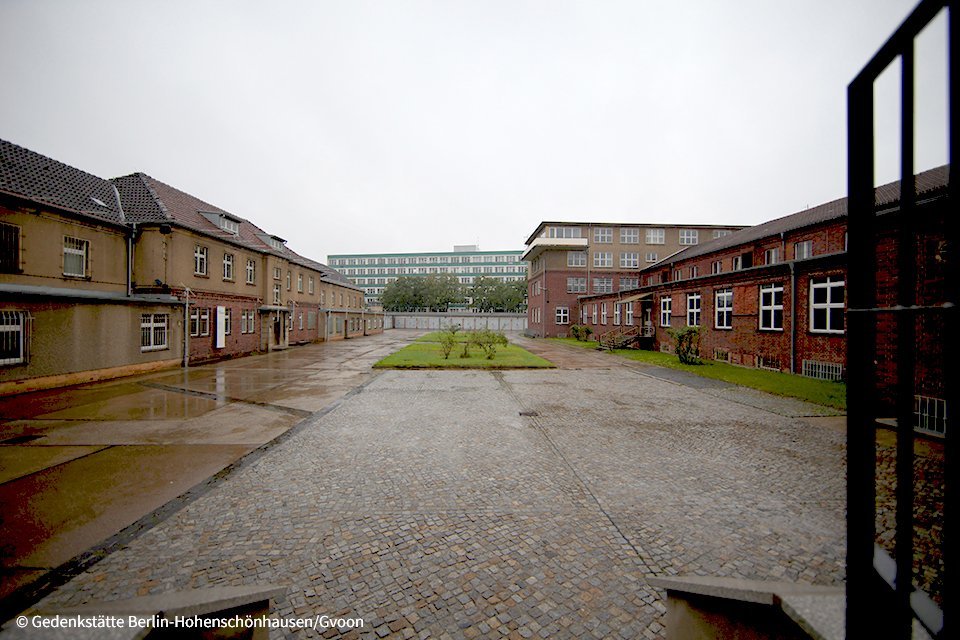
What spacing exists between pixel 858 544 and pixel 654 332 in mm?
27737

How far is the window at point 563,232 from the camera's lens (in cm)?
4609

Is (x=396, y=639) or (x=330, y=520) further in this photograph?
(x=330, y=520)

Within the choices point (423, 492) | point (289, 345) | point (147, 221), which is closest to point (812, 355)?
point (423, 492)

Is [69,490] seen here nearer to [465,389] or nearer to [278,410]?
[278,410]

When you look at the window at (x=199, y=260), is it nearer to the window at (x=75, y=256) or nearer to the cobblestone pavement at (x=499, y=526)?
the window at (x=75, y=256)

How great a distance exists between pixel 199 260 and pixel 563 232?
116 feet

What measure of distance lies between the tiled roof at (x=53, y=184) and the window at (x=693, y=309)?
90.5 ft

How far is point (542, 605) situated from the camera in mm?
3379

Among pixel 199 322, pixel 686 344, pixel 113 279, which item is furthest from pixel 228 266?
pixel 686 344

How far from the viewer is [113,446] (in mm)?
7273

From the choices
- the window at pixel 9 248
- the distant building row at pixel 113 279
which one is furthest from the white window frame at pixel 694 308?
the window at pixel 9 248

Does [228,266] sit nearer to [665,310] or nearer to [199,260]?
[199,260]

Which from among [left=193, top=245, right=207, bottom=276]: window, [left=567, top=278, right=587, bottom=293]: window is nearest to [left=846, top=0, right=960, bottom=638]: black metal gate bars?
[left=193, top=245, right=207, bottom=276]: window

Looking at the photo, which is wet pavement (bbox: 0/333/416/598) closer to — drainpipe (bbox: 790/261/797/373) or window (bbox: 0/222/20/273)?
window (bbox: 0/222/20/273)
